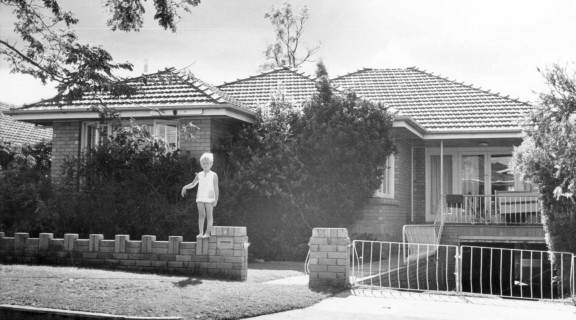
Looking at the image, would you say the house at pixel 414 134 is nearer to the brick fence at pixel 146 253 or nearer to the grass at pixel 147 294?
the brick fence at pixel 146 253

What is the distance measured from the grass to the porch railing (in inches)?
405

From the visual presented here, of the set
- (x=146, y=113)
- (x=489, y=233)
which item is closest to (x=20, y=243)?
(x=146, y=113)

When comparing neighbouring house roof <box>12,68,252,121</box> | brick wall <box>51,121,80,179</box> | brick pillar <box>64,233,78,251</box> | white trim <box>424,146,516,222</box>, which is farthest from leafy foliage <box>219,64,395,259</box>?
white trim <box>424,146,516,222</box>

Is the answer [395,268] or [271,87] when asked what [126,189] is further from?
[271,87]

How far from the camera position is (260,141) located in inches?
653

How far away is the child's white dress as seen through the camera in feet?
39.7

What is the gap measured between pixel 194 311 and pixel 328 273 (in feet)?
9.56

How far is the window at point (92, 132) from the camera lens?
1797cm

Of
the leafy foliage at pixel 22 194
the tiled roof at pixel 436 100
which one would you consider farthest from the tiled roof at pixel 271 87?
the leafy foliage at pixel 22 194

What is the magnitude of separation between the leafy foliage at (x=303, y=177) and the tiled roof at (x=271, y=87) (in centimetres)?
207

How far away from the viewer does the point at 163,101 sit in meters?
17.0

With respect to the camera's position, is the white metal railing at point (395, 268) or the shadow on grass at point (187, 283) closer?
the shadow on grass at point (187, 283)

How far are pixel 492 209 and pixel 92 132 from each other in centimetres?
1191

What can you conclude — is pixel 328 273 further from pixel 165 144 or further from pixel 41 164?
pixel 41 164
